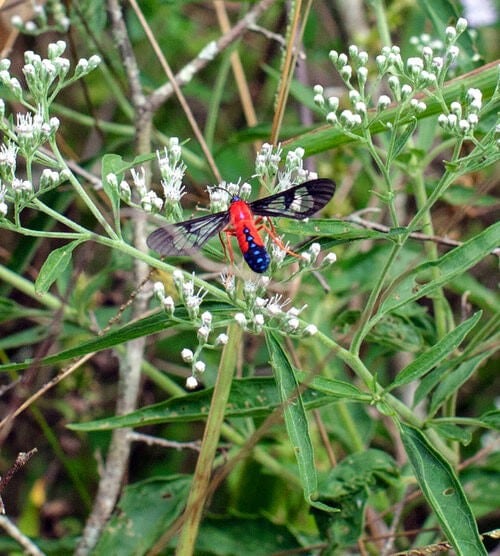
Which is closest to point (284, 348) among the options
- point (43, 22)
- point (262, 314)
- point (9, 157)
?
point (262, 314)

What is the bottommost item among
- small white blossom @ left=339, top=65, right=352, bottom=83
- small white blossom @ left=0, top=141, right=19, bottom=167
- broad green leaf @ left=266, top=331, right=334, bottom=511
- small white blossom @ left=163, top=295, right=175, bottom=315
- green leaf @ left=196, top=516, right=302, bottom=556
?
green leaf @ left=196, top=516, right=302, bottom=556

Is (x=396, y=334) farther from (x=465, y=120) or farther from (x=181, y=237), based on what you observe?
(x=181, y=237)

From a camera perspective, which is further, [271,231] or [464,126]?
[271,231]

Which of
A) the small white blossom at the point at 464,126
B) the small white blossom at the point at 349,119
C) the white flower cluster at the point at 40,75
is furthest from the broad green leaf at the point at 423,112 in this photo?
the white flower cluster at the point at 40,75

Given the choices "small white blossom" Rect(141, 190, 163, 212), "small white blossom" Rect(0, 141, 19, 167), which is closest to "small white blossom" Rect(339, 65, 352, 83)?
"small white blossom" Rect(141, 190, 163, 212)

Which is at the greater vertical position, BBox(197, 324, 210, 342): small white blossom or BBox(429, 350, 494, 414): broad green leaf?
BBox(197, 324, 210, 342): small white blossom

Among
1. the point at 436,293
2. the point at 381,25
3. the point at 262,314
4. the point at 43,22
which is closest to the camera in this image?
the point at 262,314

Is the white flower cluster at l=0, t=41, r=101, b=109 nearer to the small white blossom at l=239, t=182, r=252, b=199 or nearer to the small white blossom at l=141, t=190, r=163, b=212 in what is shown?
the small white blossom at l=141, t=190, r=163, b=212
